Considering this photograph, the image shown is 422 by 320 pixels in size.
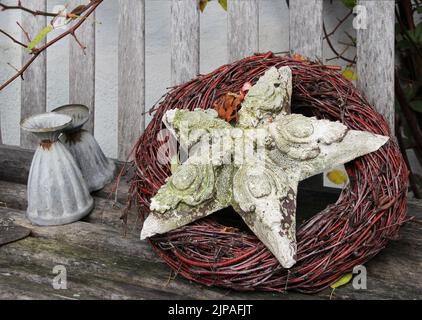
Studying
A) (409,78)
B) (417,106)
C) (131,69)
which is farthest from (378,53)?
(131,69)

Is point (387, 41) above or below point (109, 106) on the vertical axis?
above

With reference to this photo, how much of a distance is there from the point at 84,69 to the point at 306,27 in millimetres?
677

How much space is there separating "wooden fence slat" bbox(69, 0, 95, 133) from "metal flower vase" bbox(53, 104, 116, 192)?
187 mm

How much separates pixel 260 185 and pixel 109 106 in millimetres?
1243

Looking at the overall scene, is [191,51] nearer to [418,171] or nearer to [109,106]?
[109,106]

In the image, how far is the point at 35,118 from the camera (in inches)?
65.1

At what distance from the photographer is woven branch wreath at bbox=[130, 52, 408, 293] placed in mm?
1238

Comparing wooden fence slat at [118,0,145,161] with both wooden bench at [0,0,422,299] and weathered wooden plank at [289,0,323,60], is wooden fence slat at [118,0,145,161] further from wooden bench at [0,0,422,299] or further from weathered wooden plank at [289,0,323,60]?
weathered wooden plank at [289,0,323,60]

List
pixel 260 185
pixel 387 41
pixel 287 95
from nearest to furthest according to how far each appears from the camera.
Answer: pixel 260 185 < pixel 287 95 < pixel 387 41

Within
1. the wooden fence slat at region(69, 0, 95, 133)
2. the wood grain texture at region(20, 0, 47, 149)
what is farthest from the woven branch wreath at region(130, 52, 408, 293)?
the wood grain texture at region(20, 0, 47, 149)

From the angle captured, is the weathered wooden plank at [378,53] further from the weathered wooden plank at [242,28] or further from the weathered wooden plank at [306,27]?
the weathered wooden plank at [242,28]

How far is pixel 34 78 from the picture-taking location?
6.85 feet

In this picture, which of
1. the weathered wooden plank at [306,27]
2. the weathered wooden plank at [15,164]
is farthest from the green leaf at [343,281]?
the weathered wooden plank at [15,164]

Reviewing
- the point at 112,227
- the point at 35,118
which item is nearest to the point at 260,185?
the point at 112,227
